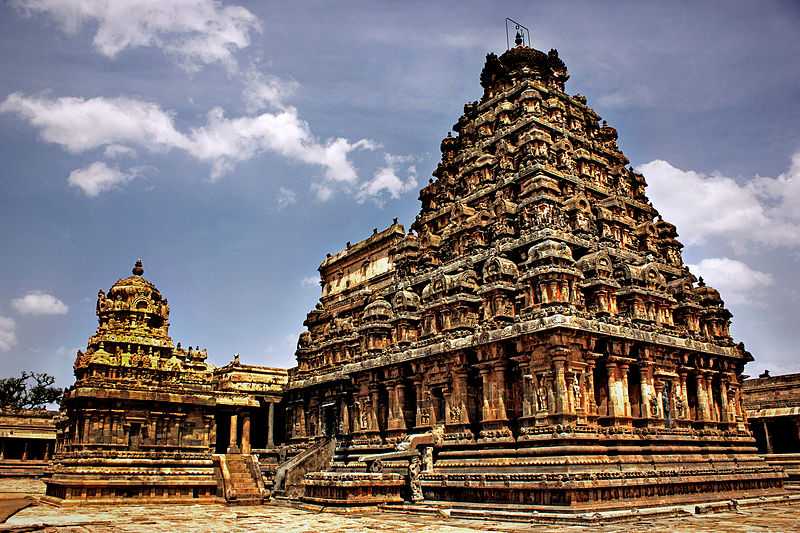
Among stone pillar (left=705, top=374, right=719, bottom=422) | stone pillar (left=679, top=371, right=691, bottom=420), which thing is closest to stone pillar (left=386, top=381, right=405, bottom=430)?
stone pillar (left=679, top=371, right=691, bottom=420)

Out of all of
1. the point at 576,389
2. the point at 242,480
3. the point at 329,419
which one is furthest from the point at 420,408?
the point at 329,419

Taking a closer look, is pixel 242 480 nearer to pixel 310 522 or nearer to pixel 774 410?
pixel 310 522

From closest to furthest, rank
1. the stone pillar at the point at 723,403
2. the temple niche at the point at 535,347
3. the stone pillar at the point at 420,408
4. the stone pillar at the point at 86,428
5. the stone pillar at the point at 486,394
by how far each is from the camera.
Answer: the temple niche at the point at 535,347 → the stone pillar at the point at 486,394 → the stone pillar at the point at 420,408 → the stone pillar at the point at 723,403 → the stone pillar at the point at 86,428

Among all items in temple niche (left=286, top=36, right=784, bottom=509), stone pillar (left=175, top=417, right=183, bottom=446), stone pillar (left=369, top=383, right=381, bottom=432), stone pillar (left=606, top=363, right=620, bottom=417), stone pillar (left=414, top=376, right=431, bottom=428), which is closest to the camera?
temple niche (left=286, top=36, right=784, bottom=509)

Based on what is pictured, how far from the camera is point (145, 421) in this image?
36094 millimetres

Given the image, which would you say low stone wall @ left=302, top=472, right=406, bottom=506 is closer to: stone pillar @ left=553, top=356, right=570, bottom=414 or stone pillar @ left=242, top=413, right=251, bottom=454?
stone pillar @ left=553, top=356, right=570, bottom=414

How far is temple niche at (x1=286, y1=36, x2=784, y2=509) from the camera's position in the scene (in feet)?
81.0

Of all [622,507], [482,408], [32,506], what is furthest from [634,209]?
[32,506]

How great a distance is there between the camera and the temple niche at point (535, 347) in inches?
972

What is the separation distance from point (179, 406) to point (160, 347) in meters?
4.62

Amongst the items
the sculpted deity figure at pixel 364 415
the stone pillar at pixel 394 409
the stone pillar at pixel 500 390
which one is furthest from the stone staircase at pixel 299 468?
the stone pillar at pixel 500 390

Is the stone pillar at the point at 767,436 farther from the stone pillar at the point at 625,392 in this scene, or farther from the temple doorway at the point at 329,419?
the temple doorway at the point at 329,419

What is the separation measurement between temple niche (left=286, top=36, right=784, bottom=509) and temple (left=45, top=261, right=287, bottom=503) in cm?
515

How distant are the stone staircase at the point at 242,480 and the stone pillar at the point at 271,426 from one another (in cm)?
1003
